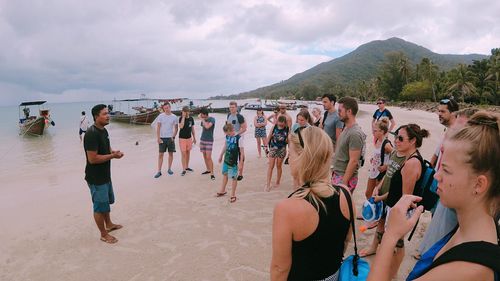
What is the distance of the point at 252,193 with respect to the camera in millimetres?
6766

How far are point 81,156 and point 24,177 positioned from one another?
4113 mm

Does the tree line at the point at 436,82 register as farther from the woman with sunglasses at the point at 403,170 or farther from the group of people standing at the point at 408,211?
the group of people standing at the point at 408,211

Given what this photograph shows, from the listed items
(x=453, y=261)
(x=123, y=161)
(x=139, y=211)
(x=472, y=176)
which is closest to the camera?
(x=453, y=261)

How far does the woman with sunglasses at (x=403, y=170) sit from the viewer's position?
284cm

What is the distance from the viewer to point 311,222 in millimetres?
1659

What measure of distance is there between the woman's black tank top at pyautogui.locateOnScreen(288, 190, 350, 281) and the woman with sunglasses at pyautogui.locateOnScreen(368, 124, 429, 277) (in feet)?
4.54

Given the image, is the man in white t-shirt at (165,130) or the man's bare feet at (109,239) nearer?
the man's bare feet at (109,239)

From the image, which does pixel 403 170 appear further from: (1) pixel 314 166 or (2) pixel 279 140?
(2) pixel 279 140

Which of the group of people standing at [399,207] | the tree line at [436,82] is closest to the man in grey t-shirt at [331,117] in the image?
the group of people standing at [399,207]

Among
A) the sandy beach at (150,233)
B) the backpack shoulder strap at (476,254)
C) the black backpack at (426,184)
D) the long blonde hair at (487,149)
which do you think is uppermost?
the long blonde hair at (487,149)

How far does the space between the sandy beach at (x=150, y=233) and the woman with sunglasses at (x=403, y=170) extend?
0.93m

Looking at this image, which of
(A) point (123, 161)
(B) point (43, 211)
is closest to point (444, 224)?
(B) point (43, 211)

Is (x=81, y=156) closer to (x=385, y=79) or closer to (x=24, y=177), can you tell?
(x=24, y=177)

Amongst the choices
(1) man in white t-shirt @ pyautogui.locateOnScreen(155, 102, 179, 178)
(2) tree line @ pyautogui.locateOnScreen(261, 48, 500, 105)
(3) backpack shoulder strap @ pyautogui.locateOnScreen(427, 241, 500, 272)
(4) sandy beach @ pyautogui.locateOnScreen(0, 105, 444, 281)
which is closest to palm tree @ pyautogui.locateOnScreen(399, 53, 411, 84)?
(2) tree line @ pyautogui.locateOnScreen(261, 48, 500, 105)
